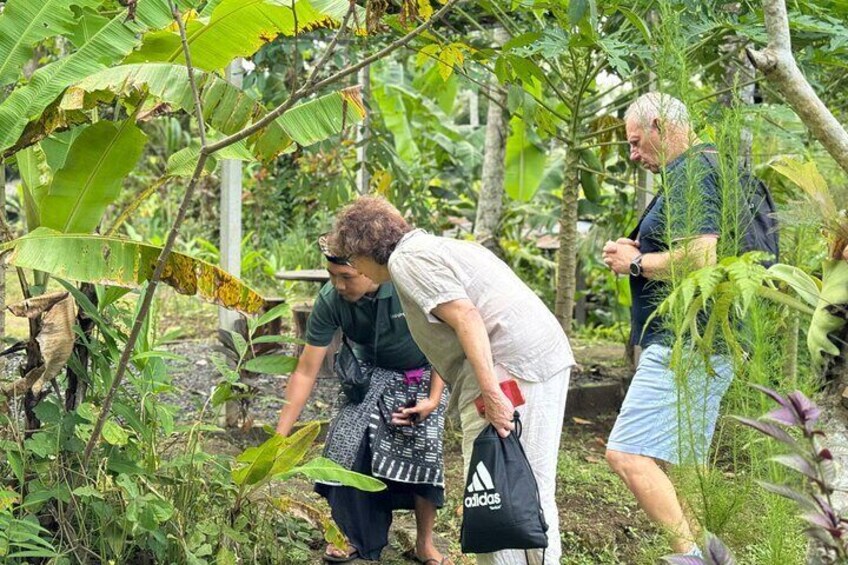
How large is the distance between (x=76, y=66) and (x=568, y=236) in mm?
3334

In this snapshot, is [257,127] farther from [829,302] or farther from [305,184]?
[305,184]

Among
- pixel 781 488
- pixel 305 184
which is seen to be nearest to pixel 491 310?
pixel 781 488

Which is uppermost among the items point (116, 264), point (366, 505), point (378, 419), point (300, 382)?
point (116, 264)

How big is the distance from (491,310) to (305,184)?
4789 millimetres

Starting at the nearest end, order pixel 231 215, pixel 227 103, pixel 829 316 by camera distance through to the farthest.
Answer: pixel 829 316 < pixel 227 103 < pixel 231 215

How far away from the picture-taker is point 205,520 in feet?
14.1

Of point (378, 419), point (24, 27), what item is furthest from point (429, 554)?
point (24, 27)

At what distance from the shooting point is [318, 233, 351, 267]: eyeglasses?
4.36 meters

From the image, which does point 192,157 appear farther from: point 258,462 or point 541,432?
point 541,432

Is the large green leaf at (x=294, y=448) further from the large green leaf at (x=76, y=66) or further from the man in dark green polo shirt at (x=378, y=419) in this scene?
the large green leaf at (x=76, y=66)

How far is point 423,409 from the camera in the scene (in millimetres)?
4770

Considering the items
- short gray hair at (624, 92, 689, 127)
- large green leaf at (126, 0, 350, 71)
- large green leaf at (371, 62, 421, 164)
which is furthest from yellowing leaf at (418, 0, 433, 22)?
large green leaf at (371, 62, 421, 164)

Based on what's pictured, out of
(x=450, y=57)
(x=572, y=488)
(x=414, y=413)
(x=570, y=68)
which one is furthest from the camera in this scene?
(x=570, y=68)

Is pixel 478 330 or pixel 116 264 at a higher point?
pixel 116 264
